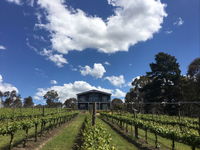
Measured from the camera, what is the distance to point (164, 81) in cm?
4266

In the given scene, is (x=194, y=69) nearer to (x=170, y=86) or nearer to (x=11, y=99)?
(x=170, y=86)

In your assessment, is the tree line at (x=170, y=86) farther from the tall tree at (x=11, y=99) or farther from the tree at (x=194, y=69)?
the tall tree at (x=11, y=99)

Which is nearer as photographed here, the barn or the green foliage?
the green foliage

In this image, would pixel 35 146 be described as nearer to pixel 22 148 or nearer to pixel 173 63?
pixel 22 148

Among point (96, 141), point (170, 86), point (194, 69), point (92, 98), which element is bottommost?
point (96, 141)

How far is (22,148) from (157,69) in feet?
130

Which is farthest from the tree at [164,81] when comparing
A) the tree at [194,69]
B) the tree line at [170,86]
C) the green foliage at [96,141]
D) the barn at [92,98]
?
the green foliage at [96,141]

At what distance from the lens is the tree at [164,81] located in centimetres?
4069

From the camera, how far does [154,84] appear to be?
43000 mm

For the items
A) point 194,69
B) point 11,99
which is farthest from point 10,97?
point 194,69

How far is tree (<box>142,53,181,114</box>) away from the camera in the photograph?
133 feet

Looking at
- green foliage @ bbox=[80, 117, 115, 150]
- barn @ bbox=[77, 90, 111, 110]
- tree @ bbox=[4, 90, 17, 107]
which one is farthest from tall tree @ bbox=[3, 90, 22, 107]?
green foliage @ bbox=[80, 117, 115, 150]

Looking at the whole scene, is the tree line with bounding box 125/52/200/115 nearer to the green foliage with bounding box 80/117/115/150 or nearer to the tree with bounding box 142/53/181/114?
the tree with bounding box 142/53/181/114

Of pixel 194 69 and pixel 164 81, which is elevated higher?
pixel 194 69
